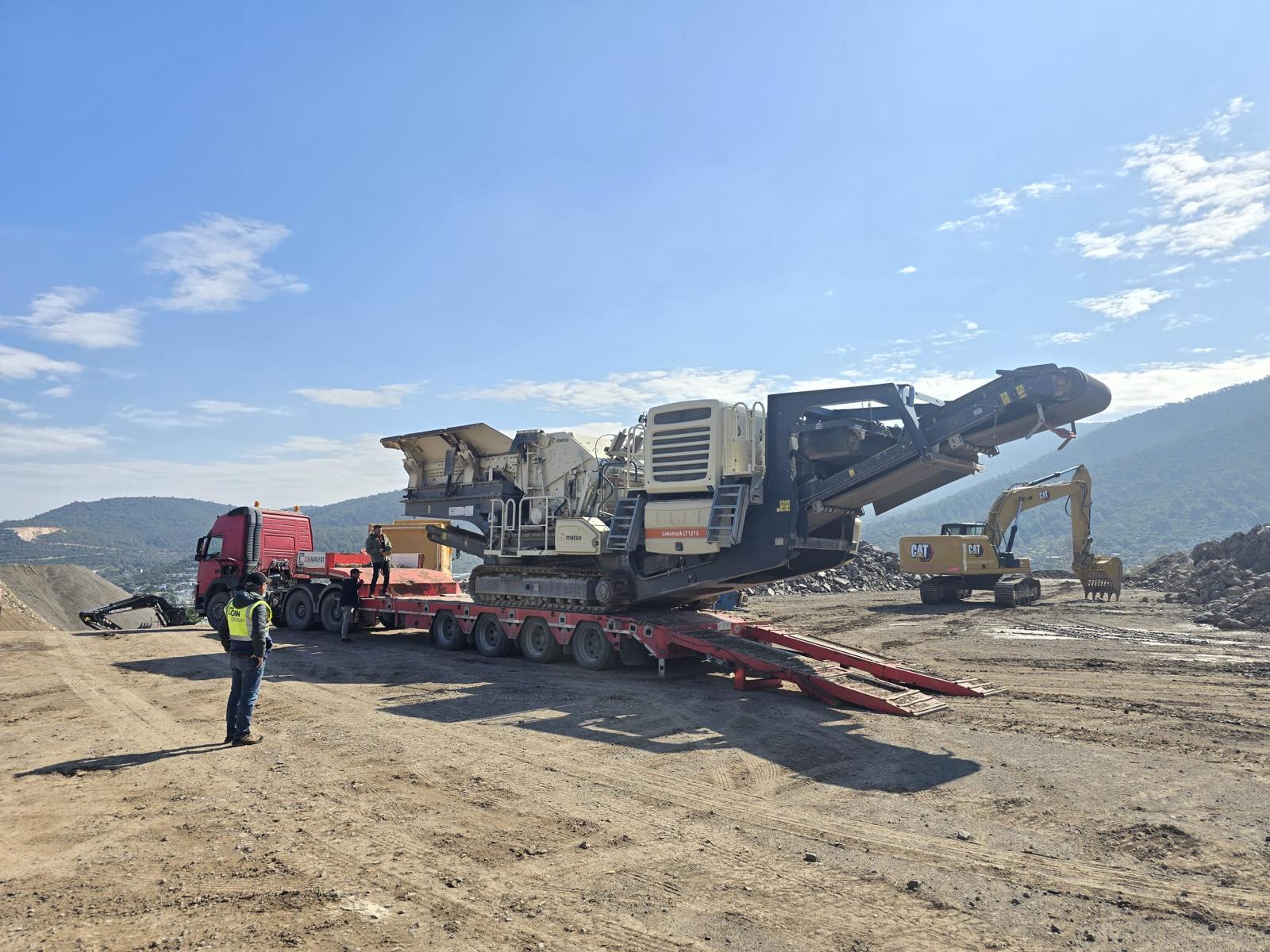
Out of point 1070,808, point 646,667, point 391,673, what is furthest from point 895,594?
point 1070,808

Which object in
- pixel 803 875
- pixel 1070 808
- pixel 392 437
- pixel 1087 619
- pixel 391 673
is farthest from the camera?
pixel 1087 619

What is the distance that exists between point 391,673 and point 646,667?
4259 mm

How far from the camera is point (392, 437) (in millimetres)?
16781

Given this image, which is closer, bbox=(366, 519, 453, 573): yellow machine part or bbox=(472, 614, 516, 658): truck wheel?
bbox=(472, 614, 516, 658): truck wheel

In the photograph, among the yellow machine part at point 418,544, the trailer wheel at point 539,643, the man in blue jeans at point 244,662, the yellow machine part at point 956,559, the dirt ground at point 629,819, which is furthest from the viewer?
the yellow machine part at point 956,559

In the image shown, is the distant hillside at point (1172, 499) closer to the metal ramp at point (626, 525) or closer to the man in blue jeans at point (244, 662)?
the metal ramp at point (626, 525)

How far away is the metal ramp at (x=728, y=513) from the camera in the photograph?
12008 millimetres

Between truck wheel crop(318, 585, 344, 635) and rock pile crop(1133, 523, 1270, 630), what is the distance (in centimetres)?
2125

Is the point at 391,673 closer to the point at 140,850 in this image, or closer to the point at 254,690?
the point at 254,690

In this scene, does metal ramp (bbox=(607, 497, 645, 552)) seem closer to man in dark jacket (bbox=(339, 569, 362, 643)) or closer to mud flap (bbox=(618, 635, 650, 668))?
mud flap (bbox=(618, 635, 650, 668))

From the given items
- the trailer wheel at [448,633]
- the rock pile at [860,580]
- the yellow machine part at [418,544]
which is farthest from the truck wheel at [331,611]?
the rock pile at [860,580]

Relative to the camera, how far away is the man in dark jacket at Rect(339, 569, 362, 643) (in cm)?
1783

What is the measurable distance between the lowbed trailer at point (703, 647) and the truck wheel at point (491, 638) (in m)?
0.02

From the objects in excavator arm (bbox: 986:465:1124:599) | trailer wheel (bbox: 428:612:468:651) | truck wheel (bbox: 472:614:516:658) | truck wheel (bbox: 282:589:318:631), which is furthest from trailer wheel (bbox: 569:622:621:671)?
excavator arm (bbox: 986:465:1124:599)
